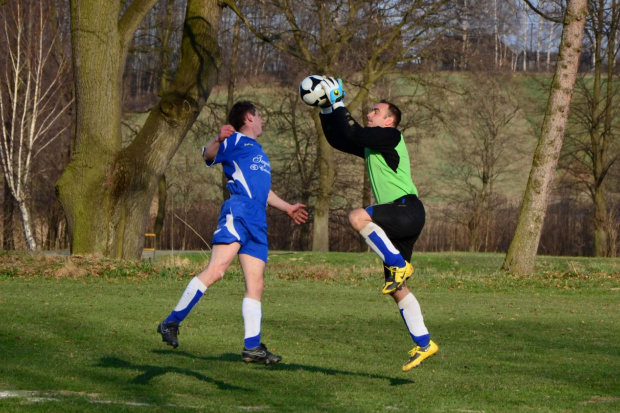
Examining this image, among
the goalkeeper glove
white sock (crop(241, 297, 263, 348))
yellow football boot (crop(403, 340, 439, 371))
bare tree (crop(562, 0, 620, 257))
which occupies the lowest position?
yellow football boot (crop(403, 340, 439, 371))

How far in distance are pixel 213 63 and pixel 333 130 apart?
13.8m

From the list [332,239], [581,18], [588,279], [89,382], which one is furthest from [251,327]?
[332,239]

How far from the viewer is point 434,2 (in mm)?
31609

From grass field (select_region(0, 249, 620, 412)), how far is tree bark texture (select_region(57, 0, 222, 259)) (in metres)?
Result: 2.20

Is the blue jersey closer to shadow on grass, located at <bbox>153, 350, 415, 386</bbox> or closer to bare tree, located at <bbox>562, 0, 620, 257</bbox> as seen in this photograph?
shadow on grass, located at <bbox>153, 350, 415, 386</bbox>

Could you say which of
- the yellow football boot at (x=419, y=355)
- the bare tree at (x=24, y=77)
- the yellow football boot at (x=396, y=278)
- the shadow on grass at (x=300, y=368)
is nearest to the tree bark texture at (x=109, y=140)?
the bare tree at (x=24, y=77)

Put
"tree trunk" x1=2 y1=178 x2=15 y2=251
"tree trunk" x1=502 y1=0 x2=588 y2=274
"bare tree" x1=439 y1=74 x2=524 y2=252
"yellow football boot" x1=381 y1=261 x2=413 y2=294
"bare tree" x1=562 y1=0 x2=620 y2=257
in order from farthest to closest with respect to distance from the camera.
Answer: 1. "bare tree" x1=439 y1=74 x2=524 y2=252
2. "bare tree" x1=562 y1=0 x2=620 y2=257
3. "tree trunk" x1=2 y1=178 x2=15 y2=251
4. "tree trunk" x1=502 y1=0 x2=588 y2=274
5. "yellow football boot" x1=381 y1=261 x2=413 y2=294

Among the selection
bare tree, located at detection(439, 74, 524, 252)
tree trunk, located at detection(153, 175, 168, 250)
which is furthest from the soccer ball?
bare tree, located at detection(439, 74, 524, 252)

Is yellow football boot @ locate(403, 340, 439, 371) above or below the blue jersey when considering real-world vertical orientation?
below

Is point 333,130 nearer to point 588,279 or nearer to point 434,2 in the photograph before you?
point 588,279

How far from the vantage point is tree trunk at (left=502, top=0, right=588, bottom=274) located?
20.0 m

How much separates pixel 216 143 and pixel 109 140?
13.0m

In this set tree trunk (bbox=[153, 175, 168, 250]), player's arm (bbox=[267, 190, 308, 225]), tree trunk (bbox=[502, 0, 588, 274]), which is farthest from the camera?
tree trunk (bbox=[153, 175, 168, 250])

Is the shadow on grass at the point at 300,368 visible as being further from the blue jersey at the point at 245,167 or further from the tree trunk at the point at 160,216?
the tree trunk at the point at 160,216
